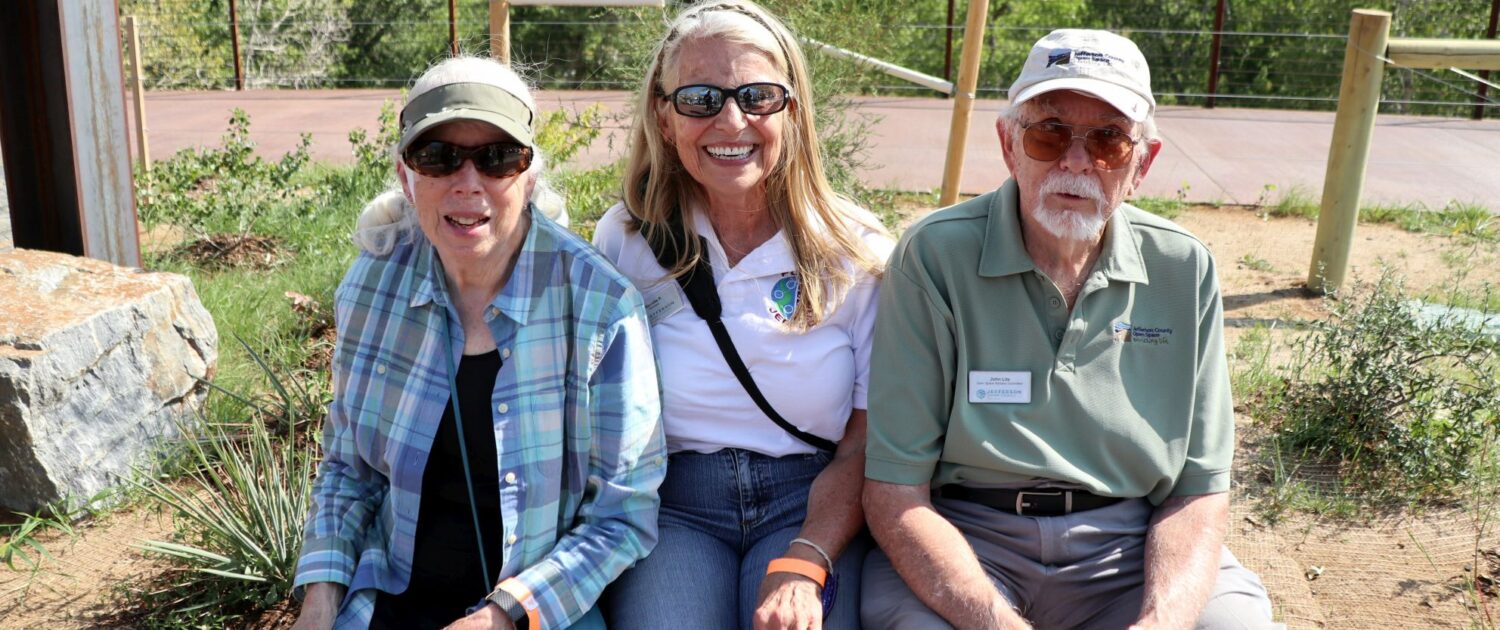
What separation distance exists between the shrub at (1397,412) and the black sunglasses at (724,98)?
233 centimetres

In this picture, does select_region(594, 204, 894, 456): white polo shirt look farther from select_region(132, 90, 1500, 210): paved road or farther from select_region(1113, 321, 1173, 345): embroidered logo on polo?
select_region(132, 90, 1500, 210): paved road

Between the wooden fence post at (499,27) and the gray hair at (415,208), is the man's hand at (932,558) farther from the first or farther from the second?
the wooden fence post at (499,27)

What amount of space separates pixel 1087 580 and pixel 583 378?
1.08 metres

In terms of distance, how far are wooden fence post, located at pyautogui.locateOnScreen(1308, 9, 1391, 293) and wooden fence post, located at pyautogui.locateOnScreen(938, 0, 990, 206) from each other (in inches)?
65.5

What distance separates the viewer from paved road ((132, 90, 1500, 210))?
27.4 ft

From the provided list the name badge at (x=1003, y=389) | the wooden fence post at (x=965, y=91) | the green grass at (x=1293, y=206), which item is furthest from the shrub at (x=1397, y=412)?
the green grass at (x=1293, y=206)

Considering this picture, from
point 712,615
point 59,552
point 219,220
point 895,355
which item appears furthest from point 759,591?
point 219,220

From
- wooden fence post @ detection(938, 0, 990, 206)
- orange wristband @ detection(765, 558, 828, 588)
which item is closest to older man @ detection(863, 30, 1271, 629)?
orange wristband @ detection(765, 558, 828, 588)

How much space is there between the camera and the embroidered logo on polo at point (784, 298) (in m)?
2.60

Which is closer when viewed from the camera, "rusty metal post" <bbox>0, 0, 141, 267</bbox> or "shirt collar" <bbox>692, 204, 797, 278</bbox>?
"shirt collar" <bbox>692, 204, 797, 278</bbox>

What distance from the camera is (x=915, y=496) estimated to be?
7.86 feet

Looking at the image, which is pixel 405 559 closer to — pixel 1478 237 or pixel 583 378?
pixel 583 378

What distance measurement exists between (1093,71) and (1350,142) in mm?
3847

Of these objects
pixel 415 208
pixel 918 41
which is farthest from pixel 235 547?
pixel 918 41
